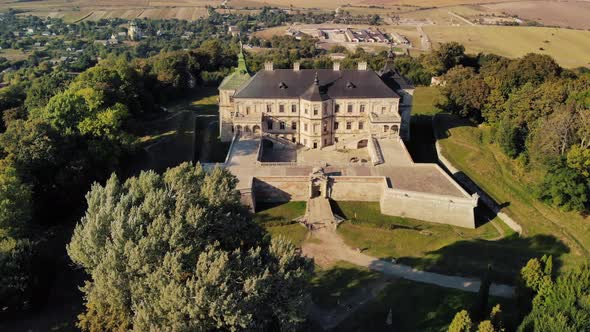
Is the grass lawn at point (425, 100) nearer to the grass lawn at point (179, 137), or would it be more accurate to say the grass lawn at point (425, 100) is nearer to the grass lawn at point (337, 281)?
the grass lawn at point (179, 137)

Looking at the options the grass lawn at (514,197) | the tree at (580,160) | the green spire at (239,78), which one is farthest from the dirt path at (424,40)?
the tree at (580,160)

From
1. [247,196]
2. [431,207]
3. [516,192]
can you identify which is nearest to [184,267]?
[247,196]

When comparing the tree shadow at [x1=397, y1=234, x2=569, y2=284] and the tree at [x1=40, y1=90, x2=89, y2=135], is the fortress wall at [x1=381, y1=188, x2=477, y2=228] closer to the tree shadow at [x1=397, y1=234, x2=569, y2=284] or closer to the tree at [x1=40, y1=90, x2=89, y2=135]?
the tree shadow at [x1=397, y1=234, x2=569, y2=284]

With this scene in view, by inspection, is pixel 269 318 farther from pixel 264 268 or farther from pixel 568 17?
pixel 568 17

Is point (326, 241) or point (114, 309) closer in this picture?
point (114, 309)

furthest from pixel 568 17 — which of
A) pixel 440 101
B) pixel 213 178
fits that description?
pixel 213 178
